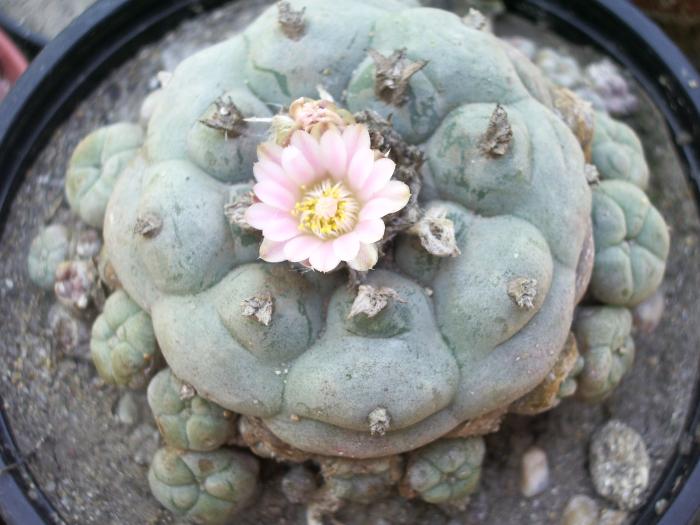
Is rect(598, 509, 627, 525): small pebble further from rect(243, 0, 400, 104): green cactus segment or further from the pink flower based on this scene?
rect(243, 0, 400, 104): green cactus segment

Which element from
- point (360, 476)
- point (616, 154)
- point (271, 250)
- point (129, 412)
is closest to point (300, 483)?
point (360, 476)

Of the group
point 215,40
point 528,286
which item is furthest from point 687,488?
point 215,40

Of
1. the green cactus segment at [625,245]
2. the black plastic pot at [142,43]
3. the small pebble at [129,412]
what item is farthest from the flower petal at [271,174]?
the black plastic pot at [142,43]

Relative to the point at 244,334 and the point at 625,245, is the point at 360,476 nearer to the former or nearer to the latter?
the point at 244,334

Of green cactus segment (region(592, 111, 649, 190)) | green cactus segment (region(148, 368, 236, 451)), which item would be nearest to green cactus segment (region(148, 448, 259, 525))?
green cactus segment (region(148, 368, 236, 451))

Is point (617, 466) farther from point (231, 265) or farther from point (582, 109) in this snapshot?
point (231, 265)

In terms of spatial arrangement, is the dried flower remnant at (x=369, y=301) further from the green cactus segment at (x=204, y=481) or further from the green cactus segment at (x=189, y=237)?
the green cactus segment at (x=204, y=481)
